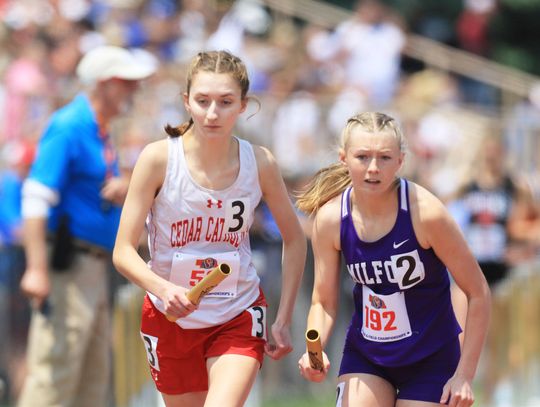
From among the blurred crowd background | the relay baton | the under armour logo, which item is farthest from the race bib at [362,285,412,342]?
the blurred crowd background

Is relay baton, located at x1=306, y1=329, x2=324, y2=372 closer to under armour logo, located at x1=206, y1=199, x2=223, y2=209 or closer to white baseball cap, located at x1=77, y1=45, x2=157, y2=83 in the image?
under armour logo, located at x1=206, y1=199, x2=223, y2=209

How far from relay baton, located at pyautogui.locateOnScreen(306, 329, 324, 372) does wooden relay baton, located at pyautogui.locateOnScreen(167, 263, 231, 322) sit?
1.50ft

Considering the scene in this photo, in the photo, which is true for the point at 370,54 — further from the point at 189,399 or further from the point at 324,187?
the point at 189,399

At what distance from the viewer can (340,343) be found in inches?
414

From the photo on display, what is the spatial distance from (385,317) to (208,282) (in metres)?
0.93

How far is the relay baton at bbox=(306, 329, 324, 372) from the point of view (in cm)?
523

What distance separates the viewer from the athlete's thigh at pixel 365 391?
5.51 metres

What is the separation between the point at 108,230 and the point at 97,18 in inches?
315

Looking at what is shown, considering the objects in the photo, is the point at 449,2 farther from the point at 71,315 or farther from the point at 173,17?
the point at 71,315

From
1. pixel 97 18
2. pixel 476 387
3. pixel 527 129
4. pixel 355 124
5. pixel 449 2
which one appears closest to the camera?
pixel 355 124

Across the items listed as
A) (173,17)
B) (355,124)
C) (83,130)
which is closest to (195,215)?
(355,124)

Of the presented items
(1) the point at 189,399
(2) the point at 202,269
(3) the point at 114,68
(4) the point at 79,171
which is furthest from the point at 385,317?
(3) the point at 114,68

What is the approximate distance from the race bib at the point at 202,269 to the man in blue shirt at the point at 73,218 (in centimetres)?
168

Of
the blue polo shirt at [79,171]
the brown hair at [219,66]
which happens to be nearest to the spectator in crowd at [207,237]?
the brown hair at [219,66]
